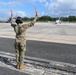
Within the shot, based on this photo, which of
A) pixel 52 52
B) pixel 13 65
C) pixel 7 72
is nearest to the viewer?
pixel 7 72

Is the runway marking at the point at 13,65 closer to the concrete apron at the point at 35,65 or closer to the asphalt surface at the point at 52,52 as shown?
the concrete apron at the point at 35,65

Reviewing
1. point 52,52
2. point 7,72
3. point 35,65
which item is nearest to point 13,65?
point 35,65

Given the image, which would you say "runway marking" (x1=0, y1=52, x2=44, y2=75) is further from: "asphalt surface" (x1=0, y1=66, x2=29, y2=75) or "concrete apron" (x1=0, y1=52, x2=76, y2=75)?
"asphalt surface" (x1=0, y1=66, x2=29, y2=75)

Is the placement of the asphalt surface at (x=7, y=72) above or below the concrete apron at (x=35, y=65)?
above

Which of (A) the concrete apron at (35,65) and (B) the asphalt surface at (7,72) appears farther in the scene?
(A) the concrete apron at (35,65)

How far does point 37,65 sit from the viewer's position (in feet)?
26.1

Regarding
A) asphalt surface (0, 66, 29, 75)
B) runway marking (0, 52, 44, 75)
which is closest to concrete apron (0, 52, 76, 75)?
runway marking (0, 52, 44, 75)

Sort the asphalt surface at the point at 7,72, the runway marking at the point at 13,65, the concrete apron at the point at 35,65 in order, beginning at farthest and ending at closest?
the concrete apron at the point at 35,65 → the runway marking at the point at 13,65 → the asphalt surface at the point at 7,72

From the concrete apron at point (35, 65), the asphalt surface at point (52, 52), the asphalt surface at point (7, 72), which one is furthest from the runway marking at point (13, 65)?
the asphalt surface at point (52, 52)

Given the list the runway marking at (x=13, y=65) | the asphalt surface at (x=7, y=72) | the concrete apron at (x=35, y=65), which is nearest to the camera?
the asphalt surface at (x=7, y=72)

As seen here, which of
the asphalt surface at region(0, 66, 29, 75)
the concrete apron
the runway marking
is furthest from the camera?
the concrete apron

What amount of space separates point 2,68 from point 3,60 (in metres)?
1.44

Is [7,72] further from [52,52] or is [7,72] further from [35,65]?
[52,52]

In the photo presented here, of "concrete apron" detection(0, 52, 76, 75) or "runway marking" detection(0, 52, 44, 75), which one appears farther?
"concrete apron" detection(0, 52, 76, 75)
